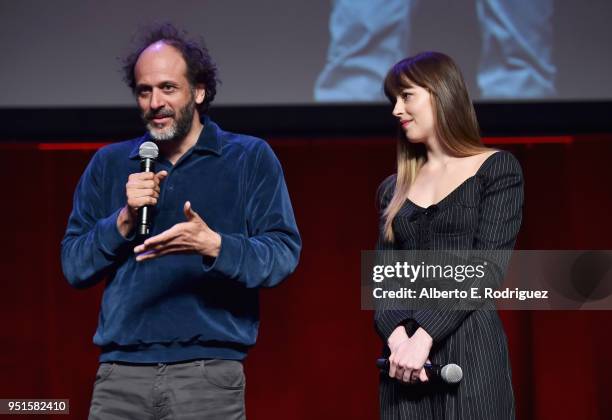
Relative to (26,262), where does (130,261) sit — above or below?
below

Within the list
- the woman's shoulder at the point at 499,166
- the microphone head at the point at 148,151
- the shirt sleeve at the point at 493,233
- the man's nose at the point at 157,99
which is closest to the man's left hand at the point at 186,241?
the microphone head at the point at 148,151

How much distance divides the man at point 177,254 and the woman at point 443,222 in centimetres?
29

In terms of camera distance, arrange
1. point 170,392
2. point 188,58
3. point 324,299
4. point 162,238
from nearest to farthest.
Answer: point 162,238 < point 170,392 < point 188,58 < point 324,299

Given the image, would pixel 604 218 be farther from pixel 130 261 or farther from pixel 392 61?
pixel 130 261

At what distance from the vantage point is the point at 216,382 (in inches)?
73.4

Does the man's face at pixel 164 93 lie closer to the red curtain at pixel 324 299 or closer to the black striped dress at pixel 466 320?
the black striped dress at pixel 466 320

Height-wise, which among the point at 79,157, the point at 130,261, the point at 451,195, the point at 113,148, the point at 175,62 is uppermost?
the point at 79,157

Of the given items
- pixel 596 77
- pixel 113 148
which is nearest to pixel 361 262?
pixel 596 77

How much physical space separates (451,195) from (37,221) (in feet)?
8.70

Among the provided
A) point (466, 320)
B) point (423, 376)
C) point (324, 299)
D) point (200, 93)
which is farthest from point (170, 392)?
point (324, 299)

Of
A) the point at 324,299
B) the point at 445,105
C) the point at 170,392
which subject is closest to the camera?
the point at 170,392

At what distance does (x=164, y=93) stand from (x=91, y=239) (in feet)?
1.31

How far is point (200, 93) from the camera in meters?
2.17

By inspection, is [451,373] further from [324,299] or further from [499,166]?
[324,299]
